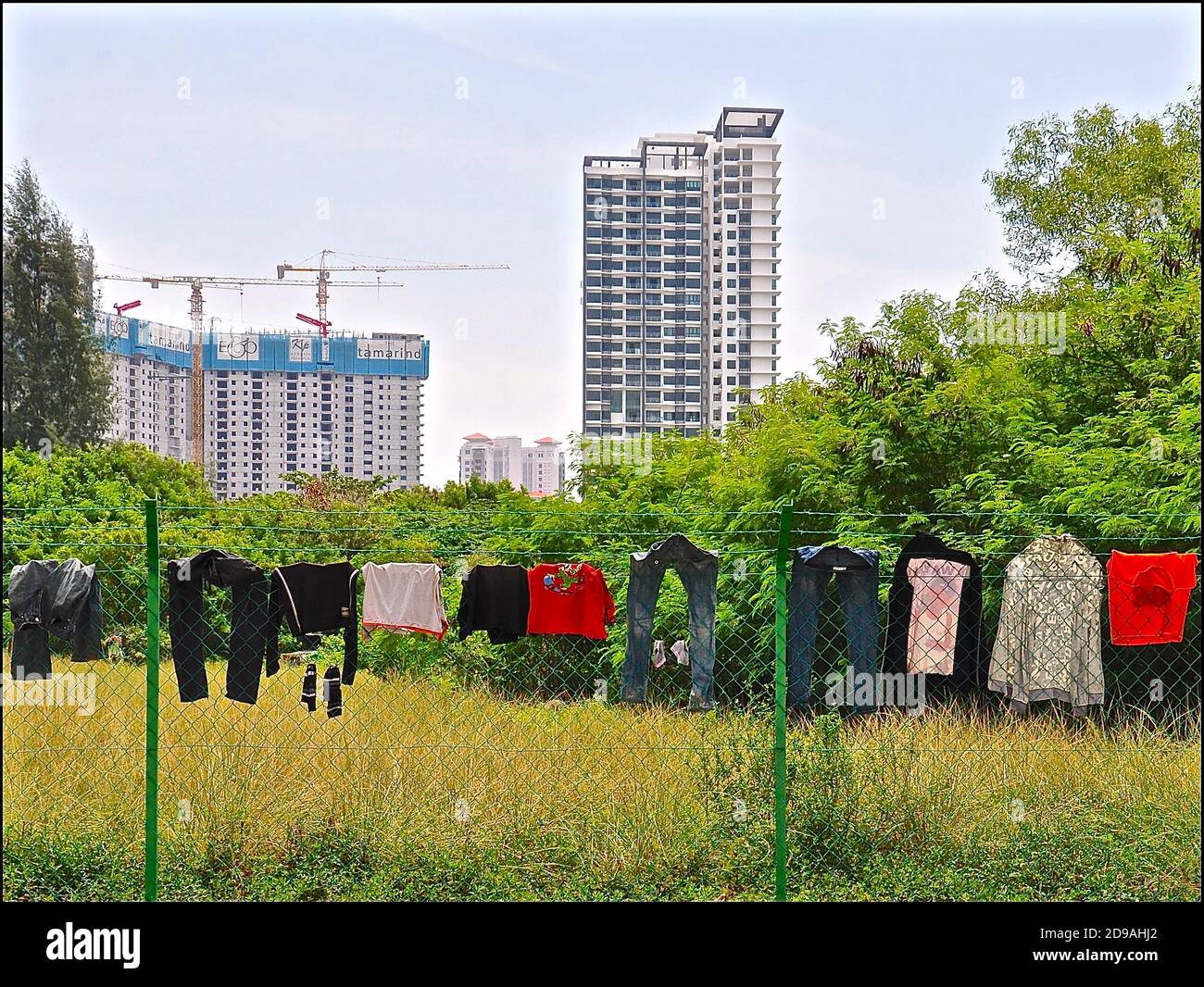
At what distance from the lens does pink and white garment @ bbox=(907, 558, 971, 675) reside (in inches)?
232

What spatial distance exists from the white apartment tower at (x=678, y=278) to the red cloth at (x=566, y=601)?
3009 inches

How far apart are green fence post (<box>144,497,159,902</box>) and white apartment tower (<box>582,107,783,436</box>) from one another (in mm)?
77652

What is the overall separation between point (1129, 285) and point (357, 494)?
51.8ft

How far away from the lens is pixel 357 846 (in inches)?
204

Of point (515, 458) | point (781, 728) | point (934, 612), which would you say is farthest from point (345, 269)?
point (781, 728)

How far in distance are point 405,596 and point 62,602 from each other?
176 centimetres

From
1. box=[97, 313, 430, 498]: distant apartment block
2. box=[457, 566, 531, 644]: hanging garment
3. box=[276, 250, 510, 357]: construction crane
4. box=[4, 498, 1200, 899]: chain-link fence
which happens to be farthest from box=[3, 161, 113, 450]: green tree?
box=[276, 250, 510, 357]: construction crane

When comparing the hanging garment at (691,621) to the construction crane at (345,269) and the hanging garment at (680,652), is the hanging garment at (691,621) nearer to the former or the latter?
the hanging garment at (680,652)

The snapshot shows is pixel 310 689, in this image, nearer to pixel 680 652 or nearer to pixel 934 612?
pixel 680 652

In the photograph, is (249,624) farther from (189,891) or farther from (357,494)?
(357,494)

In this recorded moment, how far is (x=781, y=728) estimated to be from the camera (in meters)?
4.95

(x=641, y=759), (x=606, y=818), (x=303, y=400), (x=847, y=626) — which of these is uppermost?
(x=303, y=400)

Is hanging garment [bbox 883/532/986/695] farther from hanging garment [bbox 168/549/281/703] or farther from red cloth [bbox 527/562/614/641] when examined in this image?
hanging garment [bbox 168/549/281/703]

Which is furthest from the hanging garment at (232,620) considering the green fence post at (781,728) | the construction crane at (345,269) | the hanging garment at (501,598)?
the construction crane at (345,269)
